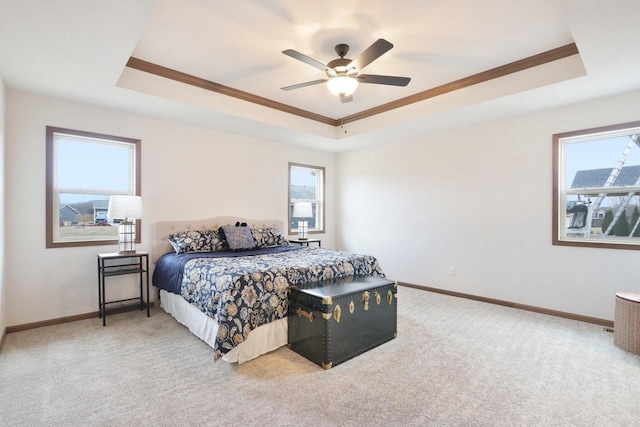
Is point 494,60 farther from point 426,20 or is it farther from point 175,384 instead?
point 175,384

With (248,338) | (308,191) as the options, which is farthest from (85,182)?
(308,191)

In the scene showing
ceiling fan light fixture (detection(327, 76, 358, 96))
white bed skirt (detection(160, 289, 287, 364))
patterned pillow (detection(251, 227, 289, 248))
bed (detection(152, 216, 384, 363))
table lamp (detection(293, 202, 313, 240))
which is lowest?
white bed skirt (detection(160, 289, 287, 364))

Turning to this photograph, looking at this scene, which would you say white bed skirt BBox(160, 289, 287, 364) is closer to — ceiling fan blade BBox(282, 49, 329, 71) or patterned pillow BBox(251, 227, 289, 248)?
patterned pillow BBox(251, 227, 289, 248)

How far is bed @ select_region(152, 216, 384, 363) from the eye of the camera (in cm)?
242

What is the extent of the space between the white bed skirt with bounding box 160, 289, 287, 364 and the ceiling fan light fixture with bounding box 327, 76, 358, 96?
219 centimetres

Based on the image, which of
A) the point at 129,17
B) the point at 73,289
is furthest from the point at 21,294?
the point at 129,17

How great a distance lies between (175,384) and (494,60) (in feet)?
13.4

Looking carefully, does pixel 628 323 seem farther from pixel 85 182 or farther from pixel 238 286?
pixel 85 182

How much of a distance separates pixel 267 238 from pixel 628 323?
156 inches

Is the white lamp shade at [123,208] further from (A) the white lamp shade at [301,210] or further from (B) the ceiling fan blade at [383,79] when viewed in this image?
(B) the ceiling fan blade at [383,79]

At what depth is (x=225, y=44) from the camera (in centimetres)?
283

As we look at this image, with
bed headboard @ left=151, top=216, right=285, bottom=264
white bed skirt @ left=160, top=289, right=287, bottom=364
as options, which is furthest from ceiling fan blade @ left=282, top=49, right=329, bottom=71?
bed headboard @ left=151, top=216, right=285, bottom=264

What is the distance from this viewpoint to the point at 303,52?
9.94ft

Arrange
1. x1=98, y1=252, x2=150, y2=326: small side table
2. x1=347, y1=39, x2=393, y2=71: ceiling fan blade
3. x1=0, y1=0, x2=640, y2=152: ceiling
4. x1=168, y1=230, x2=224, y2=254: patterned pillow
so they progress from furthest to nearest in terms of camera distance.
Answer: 1. x1=168, y1=230, x2=224, y2=254: patterned pillow
2. x1=98, y1=252, x2=150, y2=326: small side table
3. x1=347, y1=39, x2=393, y2=71: ceiling fan blade
4. x1=0, y1=0, x2=640, y2=152: ceiling
